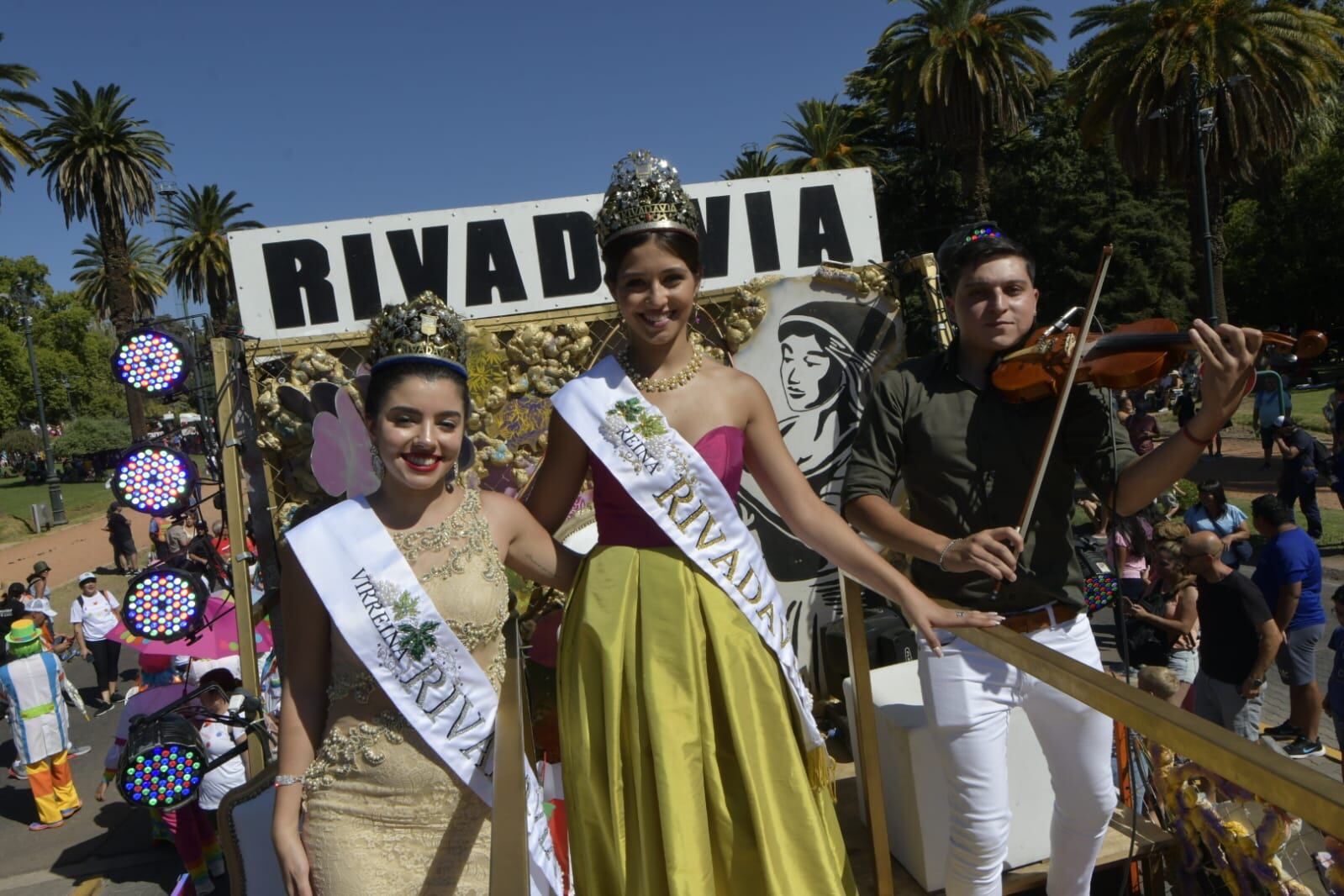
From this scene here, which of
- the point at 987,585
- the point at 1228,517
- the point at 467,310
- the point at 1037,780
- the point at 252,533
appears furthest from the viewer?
the point at 1228,517

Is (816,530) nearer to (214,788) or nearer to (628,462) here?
(628,462)

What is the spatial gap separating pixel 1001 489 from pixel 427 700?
141cm

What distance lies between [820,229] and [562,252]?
1.30 metres

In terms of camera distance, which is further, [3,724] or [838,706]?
[3,724]

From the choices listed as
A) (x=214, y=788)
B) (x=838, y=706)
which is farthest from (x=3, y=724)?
(x=838, y=706)

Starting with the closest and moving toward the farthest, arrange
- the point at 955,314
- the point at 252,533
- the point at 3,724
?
the point at 955,314
the point at 252,533
the point at 3,724

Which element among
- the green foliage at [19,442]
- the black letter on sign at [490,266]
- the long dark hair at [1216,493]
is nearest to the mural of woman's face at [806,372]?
the black letter on sign at [490,266]

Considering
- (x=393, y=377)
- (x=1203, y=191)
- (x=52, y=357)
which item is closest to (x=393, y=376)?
(x=393, y=377)

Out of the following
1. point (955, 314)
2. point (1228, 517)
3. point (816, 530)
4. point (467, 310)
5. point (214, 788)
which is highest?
point (467, 310)

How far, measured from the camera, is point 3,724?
9500 mm

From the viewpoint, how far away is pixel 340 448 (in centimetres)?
403

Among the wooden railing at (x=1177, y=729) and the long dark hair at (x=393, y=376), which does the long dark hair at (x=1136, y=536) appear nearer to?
the wooden railing at (x=1177, y=729)

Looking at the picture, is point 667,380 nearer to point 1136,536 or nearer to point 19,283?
point 1136,536

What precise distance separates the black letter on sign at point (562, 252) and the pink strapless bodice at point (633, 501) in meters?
2.52
